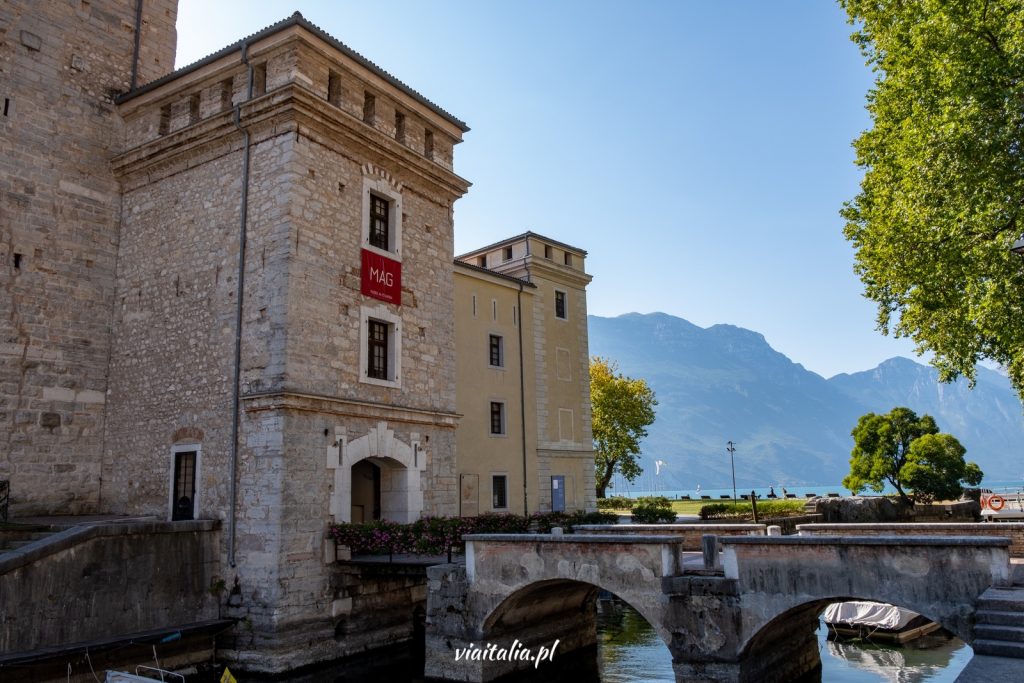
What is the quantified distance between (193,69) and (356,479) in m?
11.8

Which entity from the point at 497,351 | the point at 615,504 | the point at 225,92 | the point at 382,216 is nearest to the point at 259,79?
the point at 225,92

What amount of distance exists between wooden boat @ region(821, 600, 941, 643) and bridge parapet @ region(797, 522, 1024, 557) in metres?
3.19

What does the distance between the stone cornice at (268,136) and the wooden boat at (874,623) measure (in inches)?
650

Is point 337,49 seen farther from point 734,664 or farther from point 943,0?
point 734,664

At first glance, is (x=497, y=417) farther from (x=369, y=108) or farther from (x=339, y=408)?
(x=369, y=108)

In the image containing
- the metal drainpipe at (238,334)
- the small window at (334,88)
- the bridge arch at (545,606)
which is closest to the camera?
the bridge arch at (545,606)

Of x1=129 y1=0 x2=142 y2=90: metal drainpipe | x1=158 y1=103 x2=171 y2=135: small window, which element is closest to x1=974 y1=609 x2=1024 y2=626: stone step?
x1=158 y1=103 x2=171 y2=135: small window

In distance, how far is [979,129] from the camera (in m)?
13.3

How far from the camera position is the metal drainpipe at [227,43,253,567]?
54.5 feet

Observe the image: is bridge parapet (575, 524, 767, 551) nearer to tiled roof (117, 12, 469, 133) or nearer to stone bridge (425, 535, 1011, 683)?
stone bridge (425, 535, 1011, 683)

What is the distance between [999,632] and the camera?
945 cm

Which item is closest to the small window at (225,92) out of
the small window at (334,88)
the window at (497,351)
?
the small window at (334,88)

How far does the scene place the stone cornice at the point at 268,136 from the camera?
17.6m

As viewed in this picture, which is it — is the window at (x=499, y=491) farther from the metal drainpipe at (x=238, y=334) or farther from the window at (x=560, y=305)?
the metal drainpipe at (x=238, y=334)
